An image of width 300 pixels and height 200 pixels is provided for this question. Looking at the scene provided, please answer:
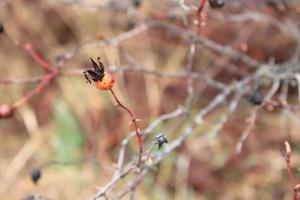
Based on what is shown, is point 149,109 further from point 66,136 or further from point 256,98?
point 256,98

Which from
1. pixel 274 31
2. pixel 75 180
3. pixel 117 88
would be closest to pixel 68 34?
pixel 117 88

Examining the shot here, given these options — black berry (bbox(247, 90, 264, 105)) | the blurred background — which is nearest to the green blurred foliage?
the blurred background

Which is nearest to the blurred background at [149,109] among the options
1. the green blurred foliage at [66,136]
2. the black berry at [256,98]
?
the green blurred foliage at [66,136]

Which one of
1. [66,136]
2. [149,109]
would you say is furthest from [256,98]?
[66,136]

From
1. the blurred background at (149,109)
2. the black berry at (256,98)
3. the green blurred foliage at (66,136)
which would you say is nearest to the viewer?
the black berry at (256,98)

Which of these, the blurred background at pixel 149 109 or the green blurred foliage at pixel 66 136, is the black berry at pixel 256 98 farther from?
the green blurred foliage at pixel 66 136

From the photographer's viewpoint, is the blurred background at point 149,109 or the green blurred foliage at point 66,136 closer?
the blurred background at point 149,109

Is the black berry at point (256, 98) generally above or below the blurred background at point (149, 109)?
below

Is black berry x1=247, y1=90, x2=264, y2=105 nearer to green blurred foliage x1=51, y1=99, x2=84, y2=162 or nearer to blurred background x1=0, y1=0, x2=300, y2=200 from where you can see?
blurred background x1=0, y1=0, x2=300, y2=200
